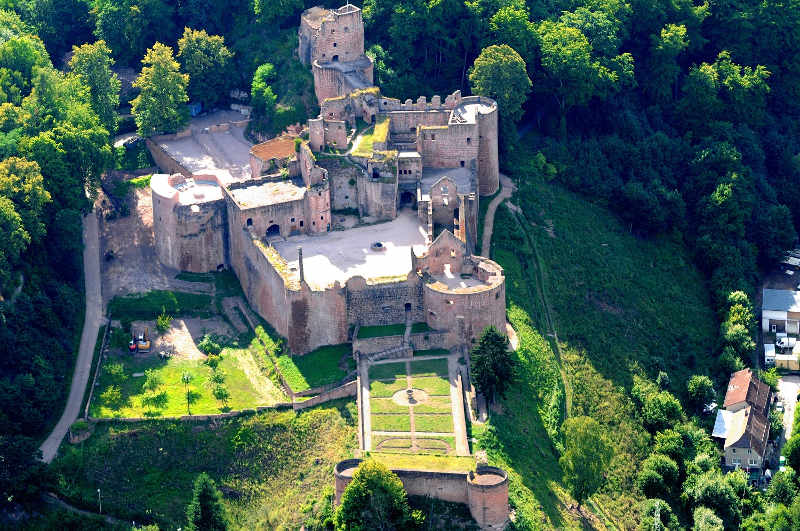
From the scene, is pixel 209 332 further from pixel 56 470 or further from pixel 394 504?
pixel 394 504

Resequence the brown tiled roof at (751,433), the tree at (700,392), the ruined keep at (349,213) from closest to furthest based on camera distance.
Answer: the ruined keep at (349,213)
the brown tiled roof at (751,433)
the tree at (700,392)

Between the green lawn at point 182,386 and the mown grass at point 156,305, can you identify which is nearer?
the green lawn at point 182,386

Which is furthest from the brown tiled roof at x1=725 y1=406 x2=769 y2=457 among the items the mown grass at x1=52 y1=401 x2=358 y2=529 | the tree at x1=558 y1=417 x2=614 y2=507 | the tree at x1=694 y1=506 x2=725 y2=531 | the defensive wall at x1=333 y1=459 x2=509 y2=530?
the mown grass at x1=52 y1=401 x2=358 y2=529

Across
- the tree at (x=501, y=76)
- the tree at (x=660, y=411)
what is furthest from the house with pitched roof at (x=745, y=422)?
the tree at (x=501, y=76)

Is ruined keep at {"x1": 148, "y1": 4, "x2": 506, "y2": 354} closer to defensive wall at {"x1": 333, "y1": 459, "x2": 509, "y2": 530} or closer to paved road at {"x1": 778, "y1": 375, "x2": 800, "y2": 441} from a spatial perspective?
defensive wall at {"x1": 333, "y1": 459, "x2": 509, "y2": 530}

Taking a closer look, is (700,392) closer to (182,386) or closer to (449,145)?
(449,145)

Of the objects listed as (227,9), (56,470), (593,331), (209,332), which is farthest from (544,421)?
(227,9)

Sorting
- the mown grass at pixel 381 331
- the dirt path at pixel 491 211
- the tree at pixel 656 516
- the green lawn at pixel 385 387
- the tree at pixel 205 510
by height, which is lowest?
the tree at pixel 656 516

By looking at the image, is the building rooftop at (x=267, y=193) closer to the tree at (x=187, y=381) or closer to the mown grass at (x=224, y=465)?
the tree at (x=187, y=381)
